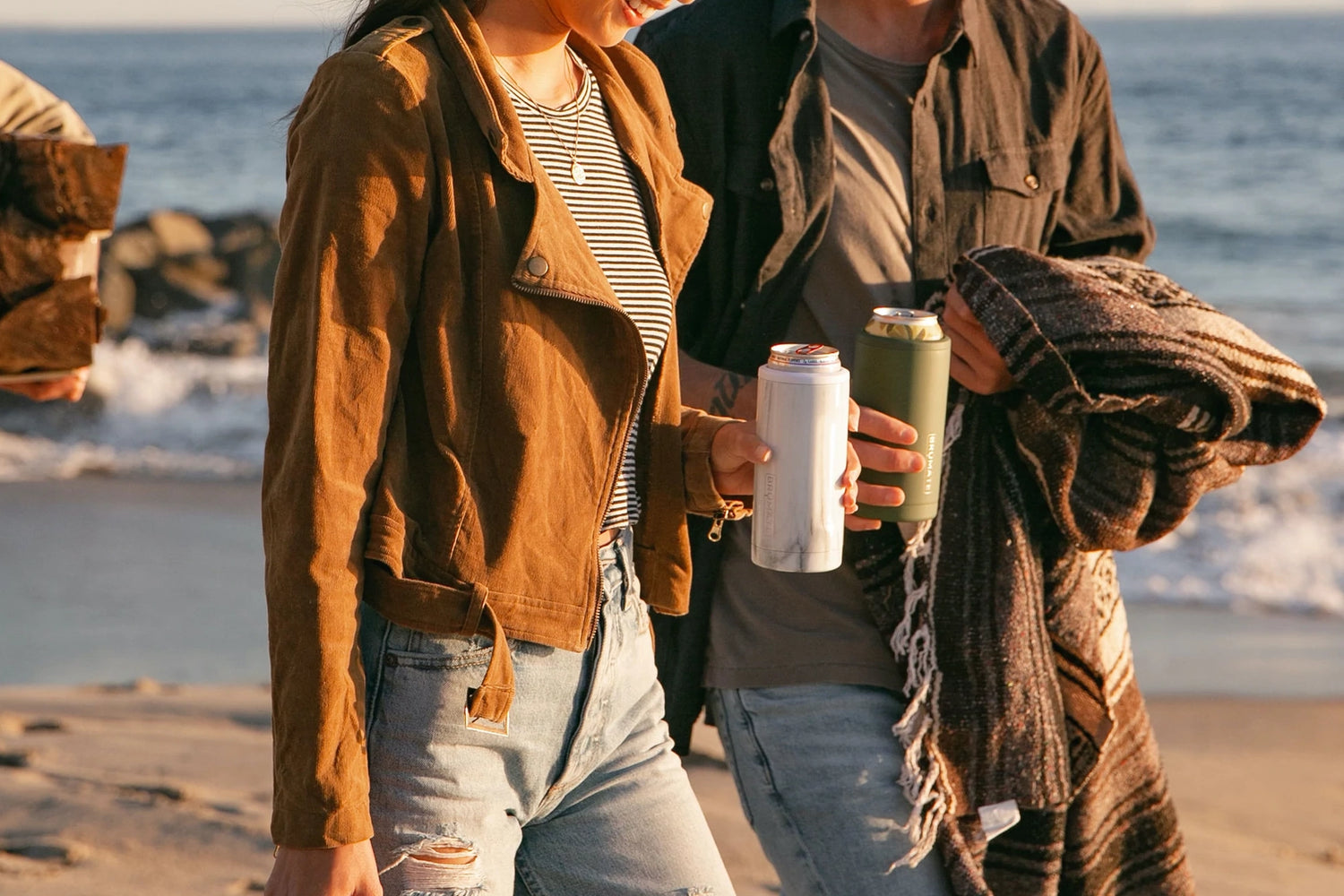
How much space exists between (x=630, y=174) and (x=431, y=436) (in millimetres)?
557

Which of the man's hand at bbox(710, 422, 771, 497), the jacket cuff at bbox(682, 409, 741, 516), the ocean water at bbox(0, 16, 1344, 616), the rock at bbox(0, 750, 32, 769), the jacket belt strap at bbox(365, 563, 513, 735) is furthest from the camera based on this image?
the ocean water at bbox(0, 16, 1344, 616)

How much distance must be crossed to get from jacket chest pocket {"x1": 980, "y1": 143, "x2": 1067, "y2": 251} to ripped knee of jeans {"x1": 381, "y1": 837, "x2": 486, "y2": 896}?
4.90 feet

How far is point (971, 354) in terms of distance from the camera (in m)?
2.53

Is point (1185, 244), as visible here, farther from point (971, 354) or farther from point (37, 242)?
point (37, 242)

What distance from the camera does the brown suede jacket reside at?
173 cm

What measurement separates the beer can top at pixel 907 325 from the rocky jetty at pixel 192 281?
12.4 metres

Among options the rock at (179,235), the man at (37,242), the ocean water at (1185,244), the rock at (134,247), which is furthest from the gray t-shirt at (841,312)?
the rock at (179,235)

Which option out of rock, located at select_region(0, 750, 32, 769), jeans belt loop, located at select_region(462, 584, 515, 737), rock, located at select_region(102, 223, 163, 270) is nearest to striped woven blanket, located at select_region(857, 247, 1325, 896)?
jeans belt loop, located at select_region(462, 584, 515, 737)

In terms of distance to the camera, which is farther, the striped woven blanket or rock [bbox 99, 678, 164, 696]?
rock [bbox 99, 678, 164, 696]

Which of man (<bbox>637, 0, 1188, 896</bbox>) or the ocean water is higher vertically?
man (<bbox>637, 0, 1188, 896</bbox>)

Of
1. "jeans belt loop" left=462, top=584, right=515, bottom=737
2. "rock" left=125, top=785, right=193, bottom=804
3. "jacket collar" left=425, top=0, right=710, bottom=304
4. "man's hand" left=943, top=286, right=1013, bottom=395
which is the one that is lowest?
"rock" left=125, top=785, right=193, bottom=804

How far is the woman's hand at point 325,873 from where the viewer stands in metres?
1.74

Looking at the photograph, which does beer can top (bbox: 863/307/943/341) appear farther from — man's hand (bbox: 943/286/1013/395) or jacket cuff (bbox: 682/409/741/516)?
man's hand (bbox: 943/286/1013/395)

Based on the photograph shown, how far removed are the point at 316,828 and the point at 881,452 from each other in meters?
0.95
